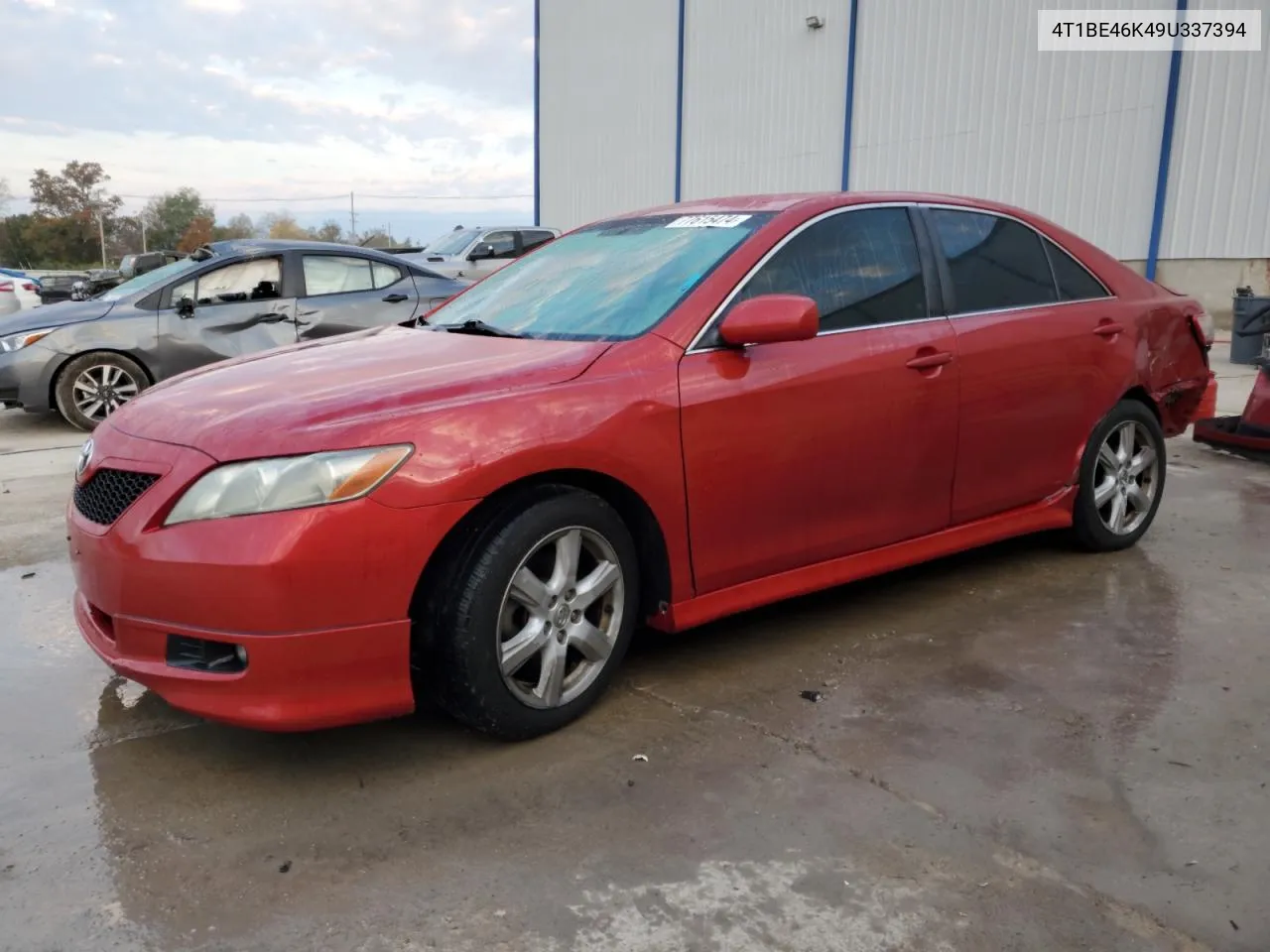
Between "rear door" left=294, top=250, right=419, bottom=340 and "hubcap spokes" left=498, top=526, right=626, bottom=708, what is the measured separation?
19.6 ft

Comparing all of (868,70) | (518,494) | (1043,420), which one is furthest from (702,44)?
(518,494)

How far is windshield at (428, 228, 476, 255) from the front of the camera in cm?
1773

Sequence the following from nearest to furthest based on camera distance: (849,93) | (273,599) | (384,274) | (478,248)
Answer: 1. (273,599)
2. (384,274)
3. (478,248)
4. (849,93)

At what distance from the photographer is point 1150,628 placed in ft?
12.7

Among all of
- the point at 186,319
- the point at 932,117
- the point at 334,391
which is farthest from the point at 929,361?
the point at 932,117

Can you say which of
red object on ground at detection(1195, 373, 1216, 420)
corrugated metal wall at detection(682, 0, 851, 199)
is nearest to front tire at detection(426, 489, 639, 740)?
red object on ground at detection(1195, 373, 1216, 420)

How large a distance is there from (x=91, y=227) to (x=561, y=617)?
6507 centimetres

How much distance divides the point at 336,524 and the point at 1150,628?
117 inches

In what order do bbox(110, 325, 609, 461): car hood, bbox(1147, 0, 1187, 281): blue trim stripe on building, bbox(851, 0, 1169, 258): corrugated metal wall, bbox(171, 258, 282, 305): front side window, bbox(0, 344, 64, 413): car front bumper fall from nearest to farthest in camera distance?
bbox(110, 325, 609, 461): car hood, bbox(0, 344, 64, 413): car front bumper, bbox(171, 258, 282, 305): front side window, bbox(1147, 0, 1187, 281): blue trim stripe on building, bbox(851, 0, 1169, 258): corrugated metal wall

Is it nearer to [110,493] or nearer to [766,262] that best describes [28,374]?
[110,493]

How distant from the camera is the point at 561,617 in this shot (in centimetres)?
297

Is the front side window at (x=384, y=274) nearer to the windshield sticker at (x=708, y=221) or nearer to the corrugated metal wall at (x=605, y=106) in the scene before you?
the windshield sticker at (x=708, y=221)

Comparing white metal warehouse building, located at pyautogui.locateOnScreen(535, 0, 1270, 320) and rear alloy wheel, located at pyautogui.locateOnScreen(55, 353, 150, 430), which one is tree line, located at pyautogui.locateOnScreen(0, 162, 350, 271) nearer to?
→ white metal warehouse building, located at pyautogui.locateOnScreen(535, 0, 1270, 320)

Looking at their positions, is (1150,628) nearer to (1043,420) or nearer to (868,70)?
(1043,420)
